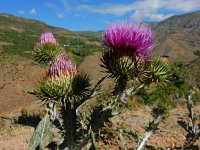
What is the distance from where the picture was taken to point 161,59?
5.82 meters

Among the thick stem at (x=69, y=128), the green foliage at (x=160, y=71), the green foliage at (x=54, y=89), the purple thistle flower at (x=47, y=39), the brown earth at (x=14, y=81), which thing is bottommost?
the brown earth at (x=14, y=81)

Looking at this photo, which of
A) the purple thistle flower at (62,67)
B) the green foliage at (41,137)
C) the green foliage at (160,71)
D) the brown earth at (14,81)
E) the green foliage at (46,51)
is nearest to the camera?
the green foliage at (41,137)

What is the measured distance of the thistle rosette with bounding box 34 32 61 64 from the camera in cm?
698

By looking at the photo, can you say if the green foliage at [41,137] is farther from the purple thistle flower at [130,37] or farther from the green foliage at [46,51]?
the green foliage at [46,51]

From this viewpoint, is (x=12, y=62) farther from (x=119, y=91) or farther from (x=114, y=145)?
(x=119, y=91)

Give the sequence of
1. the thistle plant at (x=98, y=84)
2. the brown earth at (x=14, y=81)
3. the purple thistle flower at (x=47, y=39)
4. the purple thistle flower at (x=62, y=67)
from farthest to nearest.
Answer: the brown earth at (x=14, y=81) < the purple thistle flower at (x=47, y=39) < the purple thistle flower at (x=62, y=67) < the thistle plant at (x=98, y=84)

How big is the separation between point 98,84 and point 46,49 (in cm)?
277

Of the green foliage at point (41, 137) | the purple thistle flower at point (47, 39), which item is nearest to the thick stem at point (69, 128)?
the green foliage at point (41, 137)

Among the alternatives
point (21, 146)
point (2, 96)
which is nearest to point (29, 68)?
point (2, 96)

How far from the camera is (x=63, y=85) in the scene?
4.93 m

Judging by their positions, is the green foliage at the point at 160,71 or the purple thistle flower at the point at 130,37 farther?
the green foliage at the point at 160,71

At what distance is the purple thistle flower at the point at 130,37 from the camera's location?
4.65 metres

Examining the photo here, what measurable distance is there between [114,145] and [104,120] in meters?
8.62

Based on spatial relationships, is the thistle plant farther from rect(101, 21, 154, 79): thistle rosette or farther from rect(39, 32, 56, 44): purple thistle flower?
rect(39, 32, 56, 44): purple thistle flower
